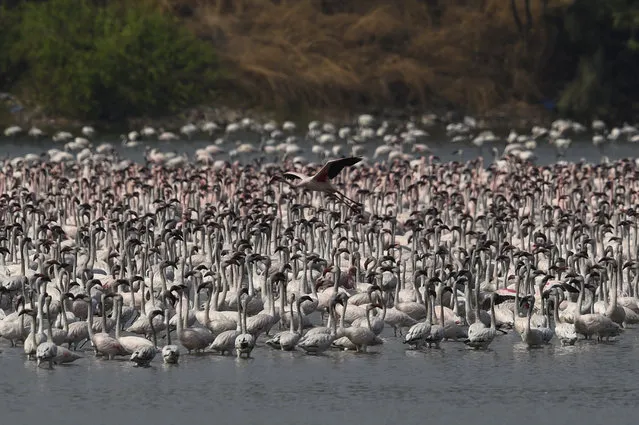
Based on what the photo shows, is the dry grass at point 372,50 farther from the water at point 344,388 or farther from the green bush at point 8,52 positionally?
the water at point 344,388

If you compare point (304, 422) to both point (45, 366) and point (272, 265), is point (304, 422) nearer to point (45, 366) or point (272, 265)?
point (45, 366)

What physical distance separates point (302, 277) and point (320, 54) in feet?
215

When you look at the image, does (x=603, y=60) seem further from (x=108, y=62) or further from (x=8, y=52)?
(x=8, y=52)

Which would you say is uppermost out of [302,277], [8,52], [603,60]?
[8,52]

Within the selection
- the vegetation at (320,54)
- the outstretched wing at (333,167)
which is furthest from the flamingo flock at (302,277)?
the vegetation at (320,54)

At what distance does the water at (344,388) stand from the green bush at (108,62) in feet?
182

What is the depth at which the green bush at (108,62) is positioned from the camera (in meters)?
79.7

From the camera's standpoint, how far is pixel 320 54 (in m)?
93.4

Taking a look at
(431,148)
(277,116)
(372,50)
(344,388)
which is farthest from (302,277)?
(372,50)

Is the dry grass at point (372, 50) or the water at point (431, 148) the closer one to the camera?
the water at point (431, 148)

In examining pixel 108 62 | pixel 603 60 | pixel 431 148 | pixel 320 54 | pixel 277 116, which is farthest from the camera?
pixel 320 54

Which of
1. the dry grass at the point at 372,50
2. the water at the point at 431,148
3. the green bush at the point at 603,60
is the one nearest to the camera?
the water at the point at 431,148

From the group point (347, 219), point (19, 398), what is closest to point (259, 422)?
point (19, 398)

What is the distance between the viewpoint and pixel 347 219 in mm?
34906
